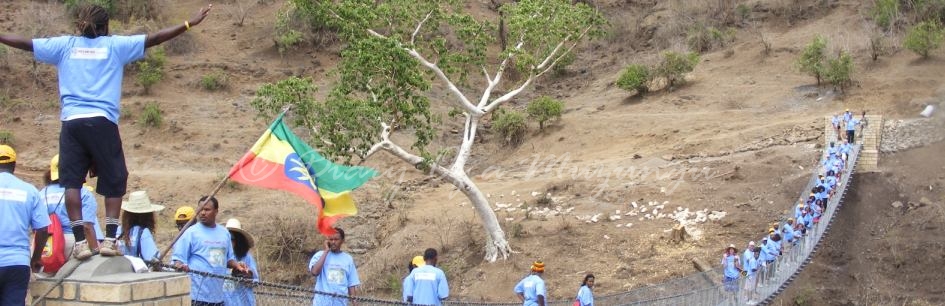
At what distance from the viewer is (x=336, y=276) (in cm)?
662

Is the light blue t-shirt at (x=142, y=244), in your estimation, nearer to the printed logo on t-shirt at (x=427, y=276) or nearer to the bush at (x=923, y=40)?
the printed logo on t-shirt at (x=427, y=276)

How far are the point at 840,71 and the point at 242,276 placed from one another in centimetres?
1945

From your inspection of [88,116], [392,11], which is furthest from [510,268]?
[88,116]

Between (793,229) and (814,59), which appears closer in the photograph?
(793,229)

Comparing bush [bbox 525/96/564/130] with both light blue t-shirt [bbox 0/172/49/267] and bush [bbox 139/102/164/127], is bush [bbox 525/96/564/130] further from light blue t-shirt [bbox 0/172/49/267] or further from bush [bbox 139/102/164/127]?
light blue t-shirt [bbox 0/172/49/267]

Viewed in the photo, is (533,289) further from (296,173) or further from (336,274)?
(296,173)

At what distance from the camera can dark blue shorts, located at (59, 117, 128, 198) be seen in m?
4.37

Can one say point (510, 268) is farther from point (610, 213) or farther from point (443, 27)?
point (443, 27)

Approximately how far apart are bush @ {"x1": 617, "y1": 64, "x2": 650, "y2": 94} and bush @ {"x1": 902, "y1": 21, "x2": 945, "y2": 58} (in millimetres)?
5918

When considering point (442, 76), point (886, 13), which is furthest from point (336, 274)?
point (886, 13)

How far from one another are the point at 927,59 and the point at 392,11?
13752mm

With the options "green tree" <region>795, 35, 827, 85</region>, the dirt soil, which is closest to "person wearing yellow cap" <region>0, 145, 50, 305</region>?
the dirt soil

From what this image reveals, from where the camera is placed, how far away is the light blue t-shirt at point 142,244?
5410 mm

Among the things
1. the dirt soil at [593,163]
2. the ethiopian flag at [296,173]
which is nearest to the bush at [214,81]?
the dirt soil at [593,163]
